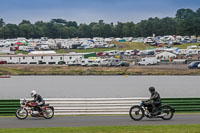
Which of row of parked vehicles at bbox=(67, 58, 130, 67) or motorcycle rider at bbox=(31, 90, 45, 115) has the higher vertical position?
motorcycle rider at bbox=(31, 90, 45, 115)

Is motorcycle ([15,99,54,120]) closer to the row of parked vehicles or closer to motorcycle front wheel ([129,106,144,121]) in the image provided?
motorcycle front wheel ([129,106,144,121])

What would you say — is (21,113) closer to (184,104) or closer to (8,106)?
(8,106)

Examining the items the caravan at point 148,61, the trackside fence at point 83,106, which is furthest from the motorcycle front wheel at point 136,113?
the caravan at point 148,61

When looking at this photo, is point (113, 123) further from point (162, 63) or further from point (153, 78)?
point (162, 63)

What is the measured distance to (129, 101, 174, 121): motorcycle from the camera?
23.8m

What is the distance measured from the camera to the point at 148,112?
24125 millimetres

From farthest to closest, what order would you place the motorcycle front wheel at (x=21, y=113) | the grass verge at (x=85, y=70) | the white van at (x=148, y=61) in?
the white van at (x=148, y=61) → the grass verge at (x=85, y=70) → the motorcycle front wheel at (x=21, y=113)

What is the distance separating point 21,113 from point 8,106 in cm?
244

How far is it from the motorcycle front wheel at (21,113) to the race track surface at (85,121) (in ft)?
0.78

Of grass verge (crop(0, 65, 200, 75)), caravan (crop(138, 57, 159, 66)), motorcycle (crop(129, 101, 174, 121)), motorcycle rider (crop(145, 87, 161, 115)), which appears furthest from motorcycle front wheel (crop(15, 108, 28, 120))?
caravan (crop(138, 57, 159, 66))

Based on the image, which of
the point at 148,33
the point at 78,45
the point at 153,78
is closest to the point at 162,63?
the point at 153,78

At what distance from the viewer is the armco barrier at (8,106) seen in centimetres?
A: 2695

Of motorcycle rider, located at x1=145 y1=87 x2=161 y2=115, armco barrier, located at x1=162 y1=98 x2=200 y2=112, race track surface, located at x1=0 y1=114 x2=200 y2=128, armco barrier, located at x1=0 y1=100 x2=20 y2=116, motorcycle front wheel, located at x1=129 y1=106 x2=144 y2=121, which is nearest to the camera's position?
race track surface, located at x1=0 y1=114 x2=200 y2=128

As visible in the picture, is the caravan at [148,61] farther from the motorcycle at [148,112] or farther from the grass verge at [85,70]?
the motorcycle at [148,112]
